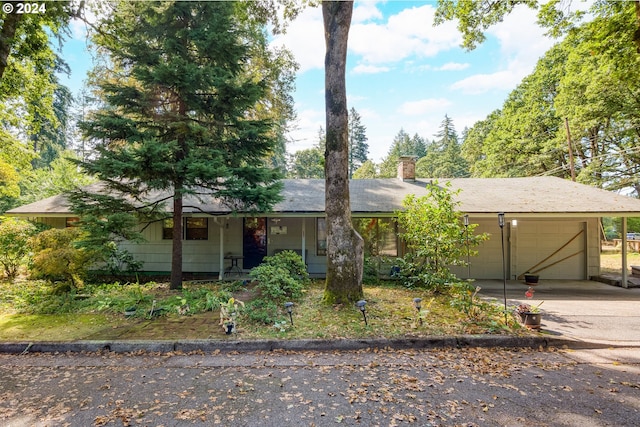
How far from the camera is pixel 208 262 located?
10.6m

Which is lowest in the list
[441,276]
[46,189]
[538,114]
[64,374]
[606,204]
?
[64,374]

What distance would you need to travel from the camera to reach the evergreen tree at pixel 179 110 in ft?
22.5

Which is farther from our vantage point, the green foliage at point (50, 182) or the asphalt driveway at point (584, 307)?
the green foliage at point (50, 182)

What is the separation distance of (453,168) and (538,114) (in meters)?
20.9

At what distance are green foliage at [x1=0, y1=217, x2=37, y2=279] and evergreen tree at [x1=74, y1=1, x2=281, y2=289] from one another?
4.79 metres

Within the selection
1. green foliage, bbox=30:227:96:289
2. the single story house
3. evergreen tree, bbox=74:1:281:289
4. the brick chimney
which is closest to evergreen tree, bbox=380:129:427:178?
the brick chimney

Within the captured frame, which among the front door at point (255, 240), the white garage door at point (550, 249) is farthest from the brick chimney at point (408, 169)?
the front door at point (255, 240)

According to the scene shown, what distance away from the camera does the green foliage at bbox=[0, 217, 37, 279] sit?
908cm

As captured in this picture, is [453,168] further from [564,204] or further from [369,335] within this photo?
[369,335]

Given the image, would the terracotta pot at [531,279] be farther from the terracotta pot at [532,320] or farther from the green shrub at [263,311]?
the green shrub at [263,311]

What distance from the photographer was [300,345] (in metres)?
4.63

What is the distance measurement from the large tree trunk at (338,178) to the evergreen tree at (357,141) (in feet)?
138

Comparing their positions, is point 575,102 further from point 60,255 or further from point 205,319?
point 60,255

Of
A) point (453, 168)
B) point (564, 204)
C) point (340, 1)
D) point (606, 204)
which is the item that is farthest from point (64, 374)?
point (453, 168)
